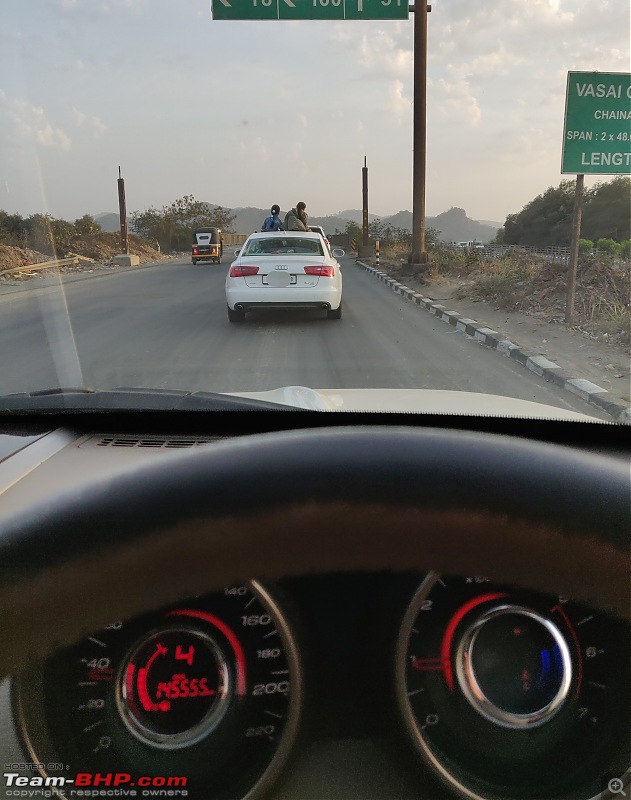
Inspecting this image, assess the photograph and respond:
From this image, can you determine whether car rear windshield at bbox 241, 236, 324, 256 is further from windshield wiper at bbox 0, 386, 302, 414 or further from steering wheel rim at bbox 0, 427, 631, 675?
steering wheel rim at bbox 0, 427, 631, 675

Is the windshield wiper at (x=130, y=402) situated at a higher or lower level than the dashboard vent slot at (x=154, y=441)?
higher

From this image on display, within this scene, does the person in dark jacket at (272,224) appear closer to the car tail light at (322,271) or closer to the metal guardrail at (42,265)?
the car tail light at (322,271)

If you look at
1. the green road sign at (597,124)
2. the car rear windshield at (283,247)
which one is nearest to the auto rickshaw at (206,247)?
the car rear windshield at (283,247)

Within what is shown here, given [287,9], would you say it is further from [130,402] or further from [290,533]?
[290,533]

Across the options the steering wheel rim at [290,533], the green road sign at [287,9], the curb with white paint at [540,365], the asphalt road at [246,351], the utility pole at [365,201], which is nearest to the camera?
the steering wheel rim at [290,533]

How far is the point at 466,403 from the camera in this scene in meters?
3.00

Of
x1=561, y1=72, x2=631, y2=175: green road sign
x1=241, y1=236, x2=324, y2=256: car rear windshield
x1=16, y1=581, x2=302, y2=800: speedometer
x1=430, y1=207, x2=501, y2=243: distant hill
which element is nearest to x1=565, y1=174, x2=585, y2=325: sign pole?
x1=561, y1=72, x2=631, y2=175: green road sign

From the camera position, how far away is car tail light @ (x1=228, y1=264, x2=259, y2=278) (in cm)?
1066

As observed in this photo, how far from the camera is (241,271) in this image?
1070 centimetres

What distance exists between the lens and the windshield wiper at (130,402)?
8.48 feet

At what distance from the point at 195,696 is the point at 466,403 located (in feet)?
5.88

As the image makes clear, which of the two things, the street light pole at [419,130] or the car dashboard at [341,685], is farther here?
the street light pole at [419,130]

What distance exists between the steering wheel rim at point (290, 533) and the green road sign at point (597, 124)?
30.7 ft

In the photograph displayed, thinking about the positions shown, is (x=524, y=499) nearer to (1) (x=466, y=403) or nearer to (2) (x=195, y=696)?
(2) (x=195, y=696)
